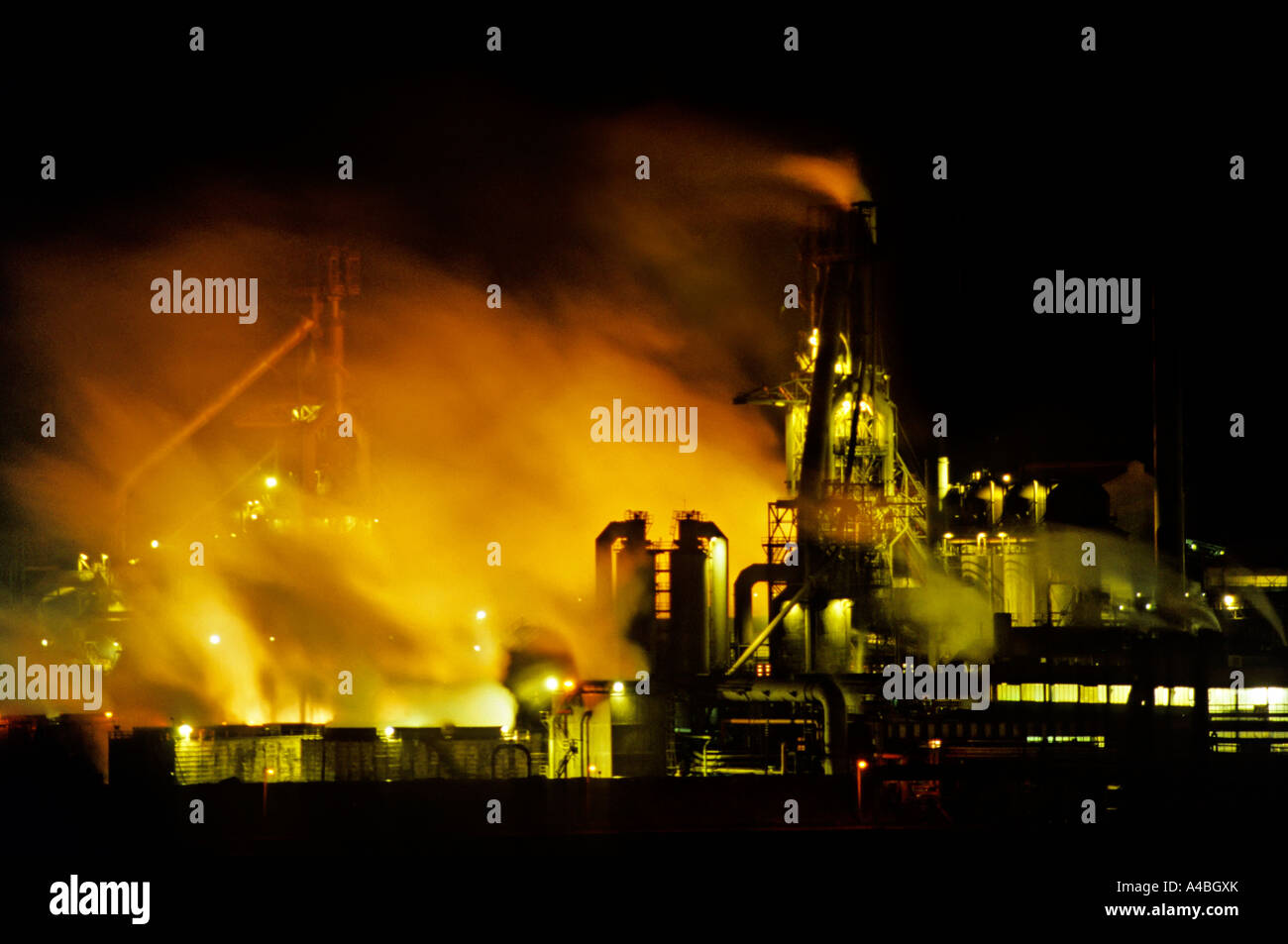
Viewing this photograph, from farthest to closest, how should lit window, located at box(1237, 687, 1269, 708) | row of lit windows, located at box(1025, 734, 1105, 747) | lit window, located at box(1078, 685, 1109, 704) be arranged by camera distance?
lit window, located at box(1078, 685, 1109, 704), lit window, located at box(1237, 687, 1269, 708), row of lit windows, located at box(1025, 734, 1105, 747)

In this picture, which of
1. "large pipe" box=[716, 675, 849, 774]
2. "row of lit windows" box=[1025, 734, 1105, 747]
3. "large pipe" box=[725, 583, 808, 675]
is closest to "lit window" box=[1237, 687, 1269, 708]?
"row of lit windows" box=[1025, 734, 1105, 747]

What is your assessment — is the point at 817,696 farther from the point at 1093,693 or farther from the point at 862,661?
the point at 1093,693

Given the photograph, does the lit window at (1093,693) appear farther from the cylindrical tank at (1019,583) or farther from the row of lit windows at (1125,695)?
the cylindrical tank at (1019,583)

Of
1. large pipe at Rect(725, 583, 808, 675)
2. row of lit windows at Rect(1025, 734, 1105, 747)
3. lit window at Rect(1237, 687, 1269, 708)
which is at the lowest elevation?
row of lit windows at Rect(1025, 734, 1105, 747)

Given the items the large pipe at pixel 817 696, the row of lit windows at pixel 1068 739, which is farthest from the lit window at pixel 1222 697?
the large pipe at pixel 817 696

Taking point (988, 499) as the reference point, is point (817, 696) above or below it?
below

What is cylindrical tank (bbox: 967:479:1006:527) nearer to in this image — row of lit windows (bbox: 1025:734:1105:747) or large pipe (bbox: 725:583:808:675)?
row of lit windows (bbox: 1025:734:1105:747)

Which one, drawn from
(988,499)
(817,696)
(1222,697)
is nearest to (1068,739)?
(1222,697)

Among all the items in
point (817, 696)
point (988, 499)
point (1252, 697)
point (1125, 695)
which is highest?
point (988, 499)
